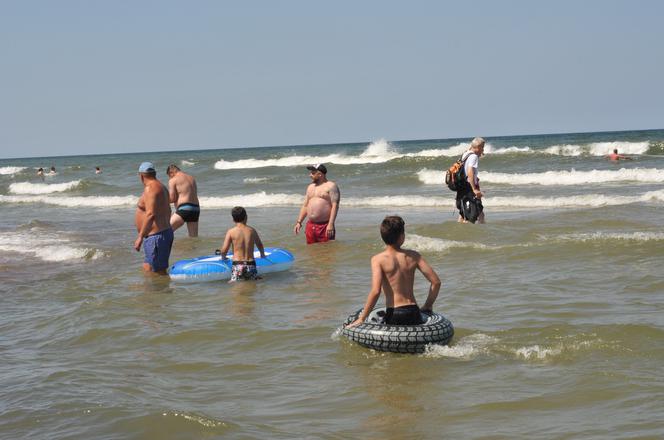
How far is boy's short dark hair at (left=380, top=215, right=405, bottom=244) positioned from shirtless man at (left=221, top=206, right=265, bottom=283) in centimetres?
351

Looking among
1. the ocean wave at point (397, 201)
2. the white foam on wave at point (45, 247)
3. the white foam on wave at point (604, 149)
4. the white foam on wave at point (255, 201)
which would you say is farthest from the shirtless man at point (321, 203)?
the white foam on wave at point (604, 149)

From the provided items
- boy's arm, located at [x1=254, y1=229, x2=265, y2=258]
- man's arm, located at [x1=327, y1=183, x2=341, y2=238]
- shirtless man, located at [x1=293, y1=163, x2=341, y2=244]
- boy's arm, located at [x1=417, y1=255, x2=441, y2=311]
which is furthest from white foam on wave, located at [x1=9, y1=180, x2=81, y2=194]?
boy's arm, located at [x1=417, y1=255, x2=441, y2=311]

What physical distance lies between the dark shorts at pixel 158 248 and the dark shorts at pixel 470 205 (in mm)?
4568

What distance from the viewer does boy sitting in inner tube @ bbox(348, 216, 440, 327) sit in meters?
6.25

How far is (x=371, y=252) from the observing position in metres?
11.8

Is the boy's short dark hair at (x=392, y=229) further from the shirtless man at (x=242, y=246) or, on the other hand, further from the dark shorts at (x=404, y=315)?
the shirtless man at (x=242, y=246)

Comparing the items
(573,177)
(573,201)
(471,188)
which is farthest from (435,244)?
(573,177)

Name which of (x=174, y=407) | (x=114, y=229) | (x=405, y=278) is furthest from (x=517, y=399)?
(x=114, y=229)

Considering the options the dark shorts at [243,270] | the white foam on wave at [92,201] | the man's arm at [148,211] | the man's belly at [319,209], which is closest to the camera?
the man's arm at [148,211]

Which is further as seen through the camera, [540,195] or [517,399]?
[540,195]

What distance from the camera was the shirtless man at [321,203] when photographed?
1135 centimetres

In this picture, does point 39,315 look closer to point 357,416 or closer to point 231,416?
point 231,416

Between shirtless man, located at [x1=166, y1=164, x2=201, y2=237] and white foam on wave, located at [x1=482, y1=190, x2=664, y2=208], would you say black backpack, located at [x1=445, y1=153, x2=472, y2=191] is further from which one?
white foam on wave, located at [x1=482, y1=190, x2=664, y2=208]

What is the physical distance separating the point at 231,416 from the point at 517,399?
1.86 meters
